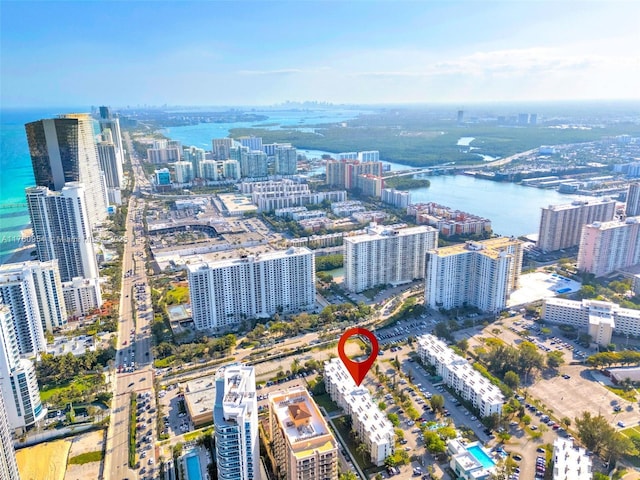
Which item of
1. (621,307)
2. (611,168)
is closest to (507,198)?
(611,168)

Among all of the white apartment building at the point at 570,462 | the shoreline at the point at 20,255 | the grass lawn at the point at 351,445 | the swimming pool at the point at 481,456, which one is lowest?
the grass lawn at the point at 351,445

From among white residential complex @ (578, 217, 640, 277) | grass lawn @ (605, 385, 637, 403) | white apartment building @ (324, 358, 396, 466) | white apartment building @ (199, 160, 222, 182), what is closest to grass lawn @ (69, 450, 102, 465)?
white apartment building @ (324, 358, 396, 466)

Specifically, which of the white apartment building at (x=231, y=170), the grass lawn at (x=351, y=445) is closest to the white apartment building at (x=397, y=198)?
the white apartment building at (x=231, y=170)

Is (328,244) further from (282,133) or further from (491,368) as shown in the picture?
(282,133)

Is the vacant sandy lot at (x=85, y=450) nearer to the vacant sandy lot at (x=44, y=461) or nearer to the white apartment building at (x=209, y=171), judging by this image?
the vacant sandy lot at (x=44, y=461)

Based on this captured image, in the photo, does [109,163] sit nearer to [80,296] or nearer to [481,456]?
[80,296]

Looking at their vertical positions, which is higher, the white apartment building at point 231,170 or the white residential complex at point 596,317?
the white apartment building at point 231,170

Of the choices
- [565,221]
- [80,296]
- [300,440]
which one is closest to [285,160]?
[565,221]
